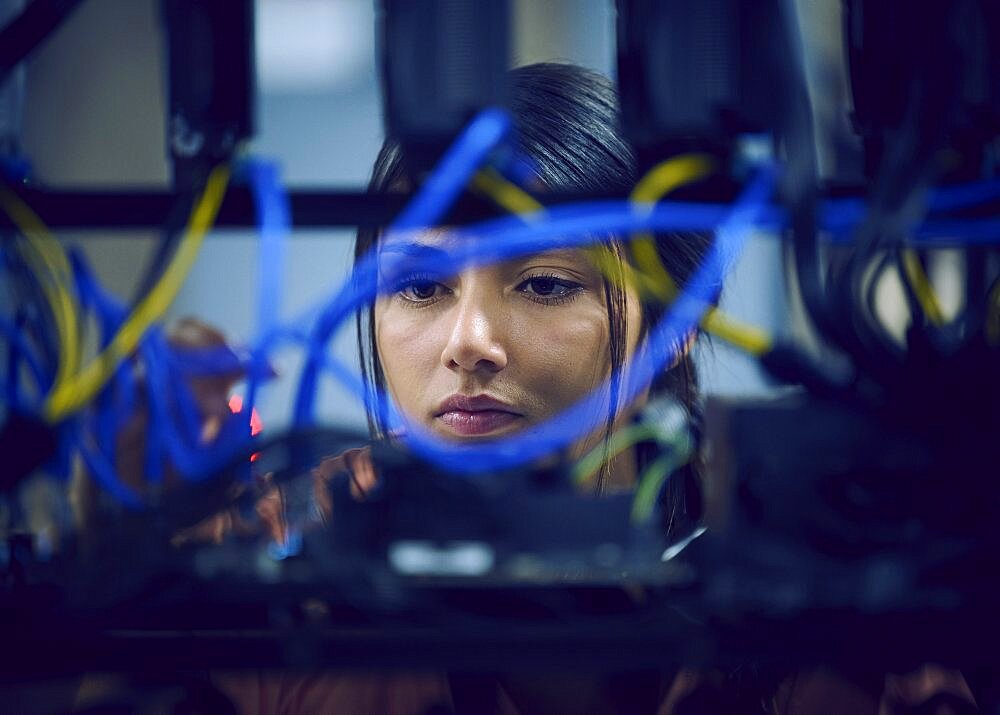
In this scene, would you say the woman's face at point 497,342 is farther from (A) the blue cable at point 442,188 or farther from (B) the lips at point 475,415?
(A) the blue cable at point 442,188

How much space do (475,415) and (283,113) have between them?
53 centimetres

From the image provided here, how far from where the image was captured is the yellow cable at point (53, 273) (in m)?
0.38

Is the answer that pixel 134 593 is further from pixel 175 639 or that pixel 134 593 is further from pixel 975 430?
pixel 975 430

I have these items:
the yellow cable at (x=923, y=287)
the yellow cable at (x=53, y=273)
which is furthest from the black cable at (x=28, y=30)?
the yellow cable at (x=923, y=287)

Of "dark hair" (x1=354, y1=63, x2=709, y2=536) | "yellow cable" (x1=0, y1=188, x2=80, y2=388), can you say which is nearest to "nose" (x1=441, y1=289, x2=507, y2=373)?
"dark hair" (x1=354, y1=63, x2=709, y2=536)

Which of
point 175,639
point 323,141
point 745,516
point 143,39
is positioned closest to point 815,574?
point 745,516

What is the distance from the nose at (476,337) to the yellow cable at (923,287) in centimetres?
27

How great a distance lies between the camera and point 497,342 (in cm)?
59

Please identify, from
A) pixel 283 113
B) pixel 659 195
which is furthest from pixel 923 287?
pixel 283 113

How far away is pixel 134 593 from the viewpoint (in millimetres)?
299

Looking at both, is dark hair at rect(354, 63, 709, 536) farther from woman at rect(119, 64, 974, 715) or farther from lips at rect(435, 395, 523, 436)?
lips at rect(435, 395, 523, 436)

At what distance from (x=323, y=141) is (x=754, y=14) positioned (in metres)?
0.60

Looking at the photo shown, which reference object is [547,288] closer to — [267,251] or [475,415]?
[475,415]

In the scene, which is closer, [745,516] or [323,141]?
[745,516]
